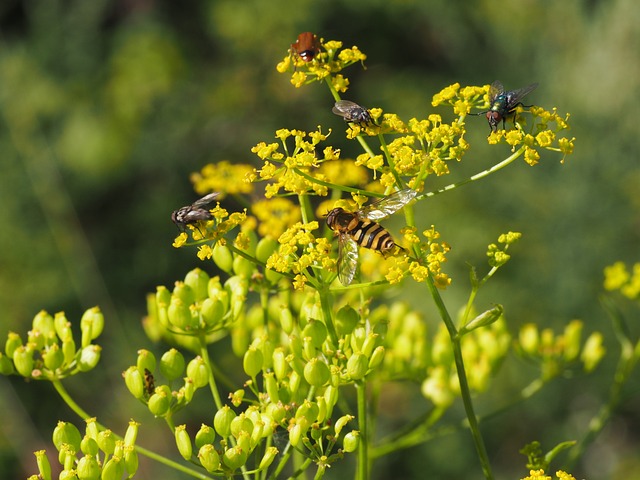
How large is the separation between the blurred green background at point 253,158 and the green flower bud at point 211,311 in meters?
3.74

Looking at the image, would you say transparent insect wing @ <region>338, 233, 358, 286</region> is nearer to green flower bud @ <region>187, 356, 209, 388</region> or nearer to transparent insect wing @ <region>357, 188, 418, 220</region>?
transparent insect wing @ <region>357, 188, 418, 220</region>

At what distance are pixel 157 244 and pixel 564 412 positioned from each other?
374cm

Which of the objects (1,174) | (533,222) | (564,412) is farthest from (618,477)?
(1,174)

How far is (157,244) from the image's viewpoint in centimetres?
721

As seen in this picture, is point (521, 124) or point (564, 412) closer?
point (521, 124)

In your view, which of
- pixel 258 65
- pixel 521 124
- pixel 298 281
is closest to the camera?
pixel 298 281

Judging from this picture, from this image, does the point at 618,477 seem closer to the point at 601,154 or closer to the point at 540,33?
the point at 601,154

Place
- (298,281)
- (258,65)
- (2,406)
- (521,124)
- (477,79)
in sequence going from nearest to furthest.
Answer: (298,281), (521,124), (2,406), (477,79), (258,65)

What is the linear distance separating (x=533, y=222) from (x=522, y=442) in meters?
1.79

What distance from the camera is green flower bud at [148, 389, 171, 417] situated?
1.95 metres

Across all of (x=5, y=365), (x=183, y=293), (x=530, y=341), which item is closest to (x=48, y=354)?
(x=5, y=365)

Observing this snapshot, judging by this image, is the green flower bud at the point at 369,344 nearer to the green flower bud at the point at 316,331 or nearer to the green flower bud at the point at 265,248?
the green flower bud at the point at 316,331

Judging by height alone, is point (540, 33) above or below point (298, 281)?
above

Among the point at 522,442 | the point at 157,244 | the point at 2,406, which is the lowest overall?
the point at 522,442
